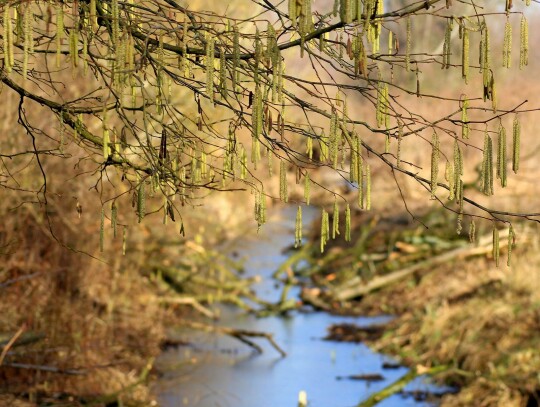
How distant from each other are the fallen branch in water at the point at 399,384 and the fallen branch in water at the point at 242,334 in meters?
2.49

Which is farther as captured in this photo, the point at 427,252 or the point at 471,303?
the point at 427,252

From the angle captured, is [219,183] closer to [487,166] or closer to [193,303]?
[193,303]

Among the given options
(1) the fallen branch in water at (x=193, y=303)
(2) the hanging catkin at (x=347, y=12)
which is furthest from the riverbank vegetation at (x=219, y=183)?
(1) the fallen branch in water at (x=193, y=303)

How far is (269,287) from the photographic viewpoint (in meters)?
18.9

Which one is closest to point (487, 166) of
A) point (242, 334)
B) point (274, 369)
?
point (274, 369)

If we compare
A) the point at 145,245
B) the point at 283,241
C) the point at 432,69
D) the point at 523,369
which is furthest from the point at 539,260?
the point at 432,69

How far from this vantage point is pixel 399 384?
11.1 m

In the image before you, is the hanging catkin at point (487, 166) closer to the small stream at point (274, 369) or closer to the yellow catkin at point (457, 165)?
the yellow catkin at point (457, 165)

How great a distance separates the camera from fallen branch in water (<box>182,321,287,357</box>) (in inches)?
545

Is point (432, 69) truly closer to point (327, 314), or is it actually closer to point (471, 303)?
point (327, 314)

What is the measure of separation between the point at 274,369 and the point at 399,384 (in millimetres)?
2400

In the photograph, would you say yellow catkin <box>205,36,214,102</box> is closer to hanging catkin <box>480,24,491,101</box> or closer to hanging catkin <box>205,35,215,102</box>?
hanging catkin <box>205,35,215,102</box>

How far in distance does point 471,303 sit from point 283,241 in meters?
10.7

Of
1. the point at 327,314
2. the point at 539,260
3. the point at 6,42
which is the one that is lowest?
the point at 327,314
